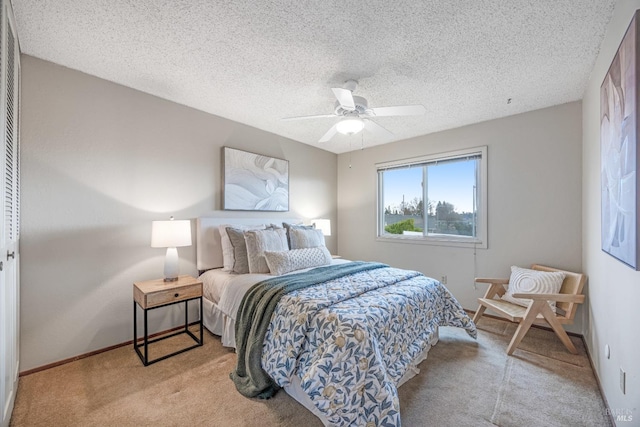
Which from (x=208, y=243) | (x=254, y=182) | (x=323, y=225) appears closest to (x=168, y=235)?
(x=208, y=243)

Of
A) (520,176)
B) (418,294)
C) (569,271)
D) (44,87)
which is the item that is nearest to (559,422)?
(418,294)

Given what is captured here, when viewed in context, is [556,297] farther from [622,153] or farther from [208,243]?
[208,243]

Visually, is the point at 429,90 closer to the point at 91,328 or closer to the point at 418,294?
the point at 418,294

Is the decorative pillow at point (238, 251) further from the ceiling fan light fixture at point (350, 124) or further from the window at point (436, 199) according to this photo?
the window at point (436, 199)

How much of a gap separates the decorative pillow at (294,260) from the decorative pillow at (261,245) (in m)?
0.11

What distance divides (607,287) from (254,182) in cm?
355

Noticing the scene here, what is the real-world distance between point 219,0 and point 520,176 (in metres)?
3.49

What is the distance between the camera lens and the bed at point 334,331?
1.55 metres

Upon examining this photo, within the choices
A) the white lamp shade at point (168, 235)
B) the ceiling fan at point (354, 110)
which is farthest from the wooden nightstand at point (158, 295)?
the ceiling fan at point (354, 110)

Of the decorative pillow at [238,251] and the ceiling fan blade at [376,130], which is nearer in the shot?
the decorative pillow at [238,251]

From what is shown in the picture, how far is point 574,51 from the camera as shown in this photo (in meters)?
2.03

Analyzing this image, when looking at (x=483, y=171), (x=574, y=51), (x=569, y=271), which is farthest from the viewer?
(x=483, y=171)

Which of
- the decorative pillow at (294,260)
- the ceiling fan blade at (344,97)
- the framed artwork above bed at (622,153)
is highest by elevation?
the ceiling fan blade at (344,97)

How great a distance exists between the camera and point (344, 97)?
215 centimetres
